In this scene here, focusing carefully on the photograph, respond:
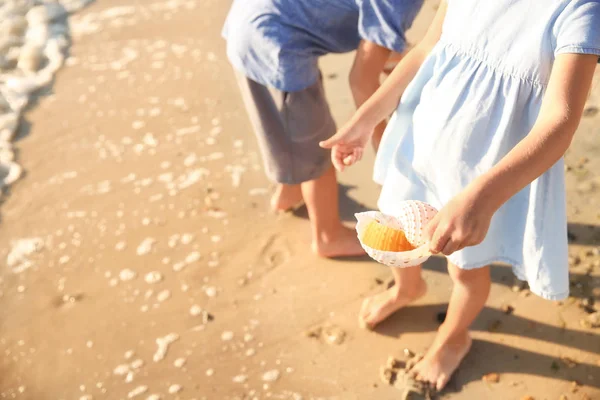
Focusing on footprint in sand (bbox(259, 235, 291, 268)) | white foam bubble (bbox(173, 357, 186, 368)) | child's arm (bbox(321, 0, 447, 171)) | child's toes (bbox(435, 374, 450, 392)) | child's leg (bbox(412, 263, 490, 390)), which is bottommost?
white foam bubble (bbox(173, 357, 186, 368))

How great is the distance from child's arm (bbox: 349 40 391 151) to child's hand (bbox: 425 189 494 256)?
0.95 m

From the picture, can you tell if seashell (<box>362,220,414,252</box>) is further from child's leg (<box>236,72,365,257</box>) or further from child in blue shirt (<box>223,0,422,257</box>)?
child's leg (<box>236,72,365,257</box>)

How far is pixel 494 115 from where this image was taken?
1.52 metres

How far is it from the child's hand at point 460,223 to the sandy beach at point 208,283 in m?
1.00

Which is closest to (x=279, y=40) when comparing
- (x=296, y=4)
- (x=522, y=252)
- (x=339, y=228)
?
(x=296, y=4)

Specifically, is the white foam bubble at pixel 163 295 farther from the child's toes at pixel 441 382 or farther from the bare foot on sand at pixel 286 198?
the child's toes at pixel 441 382

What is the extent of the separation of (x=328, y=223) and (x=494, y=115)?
118 centimetres

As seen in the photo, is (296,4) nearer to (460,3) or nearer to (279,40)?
(279,40)

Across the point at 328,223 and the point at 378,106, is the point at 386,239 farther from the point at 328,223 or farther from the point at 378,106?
the point at 328,223

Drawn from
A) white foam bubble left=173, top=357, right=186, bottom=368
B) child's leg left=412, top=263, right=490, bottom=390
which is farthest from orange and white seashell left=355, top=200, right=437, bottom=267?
white foam bubble left=173, top=357, right=186, bottom=368

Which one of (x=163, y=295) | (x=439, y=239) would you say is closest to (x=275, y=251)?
(x=163, y=295)

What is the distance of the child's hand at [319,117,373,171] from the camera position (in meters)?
1.79

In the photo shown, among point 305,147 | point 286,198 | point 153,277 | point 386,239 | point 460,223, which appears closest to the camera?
point 460,223

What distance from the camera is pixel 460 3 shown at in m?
1.57
